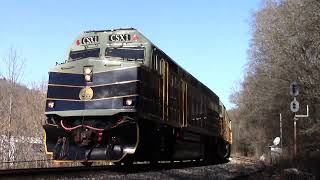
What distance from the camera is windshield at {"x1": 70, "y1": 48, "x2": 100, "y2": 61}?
14390 mm

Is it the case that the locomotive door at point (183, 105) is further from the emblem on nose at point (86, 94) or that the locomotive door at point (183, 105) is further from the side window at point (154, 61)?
the emblem on nose at point (86, 94)

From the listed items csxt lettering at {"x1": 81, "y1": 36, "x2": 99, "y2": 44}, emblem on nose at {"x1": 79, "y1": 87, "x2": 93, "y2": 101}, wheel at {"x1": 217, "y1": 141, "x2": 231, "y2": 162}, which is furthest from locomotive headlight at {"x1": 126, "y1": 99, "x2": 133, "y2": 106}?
wheel at {"x1": 217, "y1": 141, "x2": 231, "y2": 162}

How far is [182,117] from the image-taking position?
17.5 m

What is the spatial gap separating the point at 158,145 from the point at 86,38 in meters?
3.81

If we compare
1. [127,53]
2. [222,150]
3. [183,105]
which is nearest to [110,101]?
[127,53]

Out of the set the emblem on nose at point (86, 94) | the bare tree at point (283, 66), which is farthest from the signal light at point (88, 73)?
the bare tree at point (283, 66)

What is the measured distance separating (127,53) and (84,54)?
4.29ft

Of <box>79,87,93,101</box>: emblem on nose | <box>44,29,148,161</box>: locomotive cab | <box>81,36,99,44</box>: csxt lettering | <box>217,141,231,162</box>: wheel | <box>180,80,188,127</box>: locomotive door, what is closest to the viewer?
<box>44,29,148,161</box>: locomotive cab

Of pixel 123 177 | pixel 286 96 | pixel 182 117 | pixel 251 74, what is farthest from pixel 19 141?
pixel 251 74

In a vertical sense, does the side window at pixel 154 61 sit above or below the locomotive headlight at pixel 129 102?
above

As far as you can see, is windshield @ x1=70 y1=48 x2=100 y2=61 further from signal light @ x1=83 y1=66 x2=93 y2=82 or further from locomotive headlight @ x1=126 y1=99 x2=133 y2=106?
locomotive headlight @ x1=126 y1=99 x2=133 y2=106

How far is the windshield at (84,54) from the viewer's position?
47.2 ft

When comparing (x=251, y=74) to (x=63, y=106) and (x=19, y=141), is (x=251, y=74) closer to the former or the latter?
(x=19, y=141)

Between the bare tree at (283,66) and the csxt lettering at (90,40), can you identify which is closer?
the csxt lettering at (90,40)
